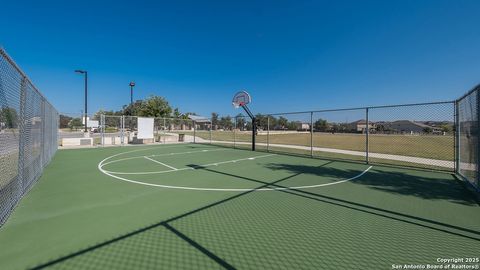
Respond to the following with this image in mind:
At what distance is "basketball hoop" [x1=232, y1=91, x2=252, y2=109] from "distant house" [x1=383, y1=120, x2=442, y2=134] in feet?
28.3

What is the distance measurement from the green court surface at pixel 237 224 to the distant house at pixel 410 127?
4279 millimetres

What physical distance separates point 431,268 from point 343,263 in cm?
103

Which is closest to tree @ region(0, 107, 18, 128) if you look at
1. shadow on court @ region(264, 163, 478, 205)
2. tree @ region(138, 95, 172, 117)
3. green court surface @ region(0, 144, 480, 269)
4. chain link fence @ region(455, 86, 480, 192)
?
green court surface @ region(0, 144, 480, 269)

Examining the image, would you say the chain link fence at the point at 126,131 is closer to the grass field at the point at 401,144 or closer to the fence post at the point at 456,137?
the grass field at the point at 401,144

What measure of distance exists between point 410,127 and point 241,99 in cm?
1025

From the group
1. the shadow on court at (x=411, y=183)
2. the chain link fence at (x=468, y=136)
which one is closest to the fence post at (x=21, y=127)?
the shadow on court at (x=411, y=183)

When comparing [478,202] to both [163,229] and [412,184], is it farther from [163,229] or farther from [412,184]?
[163,229]

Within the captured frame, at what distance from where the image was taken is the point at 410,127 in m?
10.9

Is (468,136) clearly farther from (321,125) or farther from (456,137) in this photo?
(321,125)

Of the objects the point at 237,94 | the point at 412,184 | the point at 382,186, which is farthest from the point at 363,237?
the point at 237,94

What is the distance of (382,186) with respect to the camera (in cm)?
655

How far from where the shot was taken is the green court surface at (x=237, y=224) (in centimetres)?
287

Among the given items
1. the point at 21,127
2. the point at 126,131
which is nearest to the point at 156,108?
the point at 126,131

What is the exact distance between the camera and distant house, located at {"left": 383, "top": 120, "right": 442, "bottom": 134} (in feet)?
34.0
